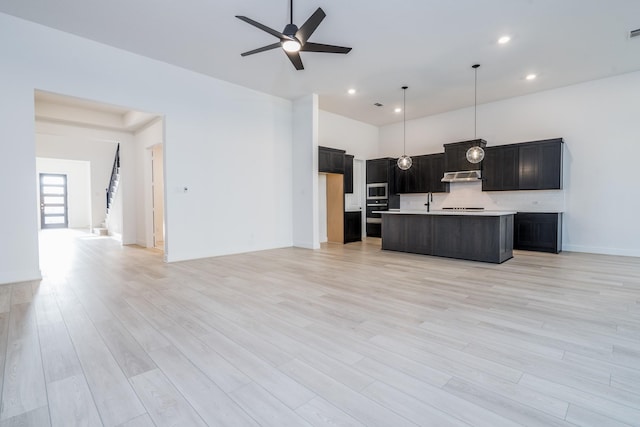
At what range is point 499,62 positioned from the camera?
5.28 m

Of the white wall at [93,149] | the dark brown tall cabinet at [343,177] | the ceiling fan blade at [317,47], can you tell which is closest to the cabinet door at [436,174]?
the dark brown tall cabinet at [343,177]

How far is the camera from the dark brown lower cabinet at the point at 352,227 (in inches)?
315

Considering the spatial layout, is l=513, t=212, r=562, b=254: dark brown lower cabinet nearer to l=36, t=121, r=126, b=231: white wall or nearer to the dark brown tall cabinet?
the dark brown tall cabinet

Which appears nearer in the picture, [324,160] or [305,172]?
[305,172]

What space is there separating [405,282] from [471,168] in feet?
15.9

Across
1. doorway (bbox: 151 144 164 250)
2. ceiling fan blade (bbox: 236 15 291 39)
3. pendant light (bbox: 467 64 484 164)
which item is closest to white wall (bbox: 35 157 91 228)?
doorway (bbox: 151 144 164 250)

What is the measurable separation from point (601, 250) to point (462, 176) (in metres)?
3.16

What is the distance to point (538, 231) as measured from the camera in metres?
6.45

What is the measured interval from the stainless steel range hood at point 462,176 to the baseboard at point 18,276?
8362 mm

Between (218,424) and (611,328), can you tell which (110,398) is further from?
(611,328)

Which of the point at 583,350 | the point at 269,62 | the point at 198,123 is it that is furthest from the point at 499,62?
the point at 198,123

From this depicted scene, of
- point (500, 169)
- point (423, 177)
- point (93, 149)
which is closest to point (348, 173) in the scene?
point (423, 177)

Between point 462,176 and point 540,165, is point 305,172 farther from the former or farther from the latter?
point 540,165

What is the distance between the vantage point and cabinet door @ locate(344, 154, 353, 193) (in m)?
8.06
